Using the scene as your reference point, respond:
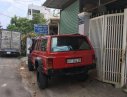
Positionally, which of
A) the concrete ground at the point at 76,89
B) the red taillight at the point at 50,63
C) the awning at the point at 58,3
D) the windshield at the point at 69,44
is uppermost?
the awning at the point at 58,3

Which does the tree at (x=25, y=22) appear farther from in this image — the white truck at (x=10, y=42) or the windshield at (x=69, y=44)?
the windshield at (x=69, y=44)

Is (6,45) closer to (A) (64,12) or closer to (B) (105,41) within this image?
(A) (64,12)

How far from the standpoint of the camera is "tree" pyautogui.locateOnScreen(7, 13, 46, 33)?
1822 inches

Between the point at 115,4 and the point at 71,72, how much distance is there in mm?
3514

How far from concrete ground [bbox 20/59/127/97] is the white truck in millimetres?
15629

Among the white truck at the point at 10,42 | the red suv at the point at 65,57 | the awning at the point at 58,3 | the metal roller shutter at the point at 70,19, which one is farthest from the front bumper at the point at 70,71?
the white truck at the point at 10,42

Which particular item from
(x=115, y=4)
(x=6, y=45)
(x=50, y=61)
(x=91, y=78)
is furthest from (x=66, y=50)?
(x=6, y=45)

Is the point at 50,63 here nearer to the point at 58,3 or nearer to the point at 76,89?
the point at 76,89

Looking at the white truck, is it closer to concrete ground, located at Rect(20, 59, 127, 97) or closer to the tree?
concrete ground, located at Rect(20, 59, 127, 97)

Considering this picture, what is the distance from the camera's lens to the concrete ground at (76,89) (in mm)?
9031

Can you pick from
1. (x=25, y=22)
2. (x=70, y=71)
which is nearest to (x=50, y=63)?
(x=70, y=71)

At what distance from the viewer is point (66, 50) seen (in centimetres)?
971

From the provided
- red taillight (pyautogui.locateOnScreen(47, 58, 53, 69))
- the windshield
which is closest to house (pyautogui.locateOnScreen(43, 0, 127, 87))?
the windshield

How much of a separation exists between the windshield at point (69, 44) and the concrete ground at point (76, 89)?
1.43 meters
